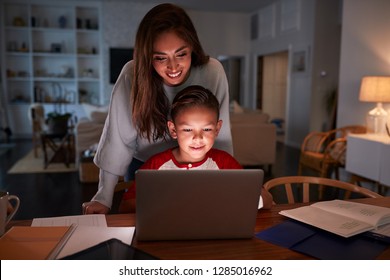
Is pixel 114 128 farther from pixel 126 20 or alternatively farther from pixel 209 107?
pixel 126 20

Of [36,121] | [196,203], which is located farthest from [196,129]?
[36,121]

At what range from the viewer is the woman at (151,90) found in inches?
42.5

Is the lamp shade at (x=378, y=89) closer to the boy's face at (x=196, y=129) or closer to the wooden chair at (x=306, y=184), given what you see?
the wooden chair at (x=306, y=184)

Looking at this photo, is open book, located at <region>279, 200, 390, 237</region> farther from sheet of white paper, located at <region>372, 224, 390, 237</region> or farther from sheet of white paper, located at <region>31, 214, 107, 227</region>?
sheet of white paper, located at <region>31, 214, 107, 227</region>

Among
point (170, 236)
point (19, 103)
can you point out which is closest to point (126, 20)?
point (19, 103)

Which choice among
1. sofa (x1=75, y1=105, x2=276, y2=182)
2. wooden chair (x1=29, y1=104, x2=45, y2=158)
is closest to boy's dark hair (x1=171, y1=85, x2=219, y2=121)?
sofa (x1=75, y1=105, x2=276, y2=182)

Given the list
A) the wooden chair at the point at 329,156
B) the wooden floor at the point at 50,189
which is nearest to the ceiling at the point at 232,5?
the wooden floor at the point at 50,189

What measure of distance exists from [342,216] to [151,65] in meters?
0.66

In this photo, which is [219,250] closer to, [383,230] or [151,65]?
[383,230]

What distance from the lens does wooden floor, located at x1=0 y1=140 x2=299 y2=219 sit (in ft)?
9.86

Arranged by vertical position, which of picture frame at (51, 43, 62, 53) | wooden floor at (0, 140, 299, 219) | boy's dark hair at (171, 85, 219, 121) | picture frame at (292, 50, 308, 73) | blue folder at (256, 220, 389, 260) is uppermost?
picture frame at (51, 43, 62, 53)

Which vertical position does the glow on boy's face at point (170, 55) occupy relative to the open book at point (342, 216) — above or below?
above

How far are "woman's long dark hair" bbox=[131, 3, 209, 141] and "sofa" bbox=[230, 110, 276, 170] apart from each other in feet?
10.3
